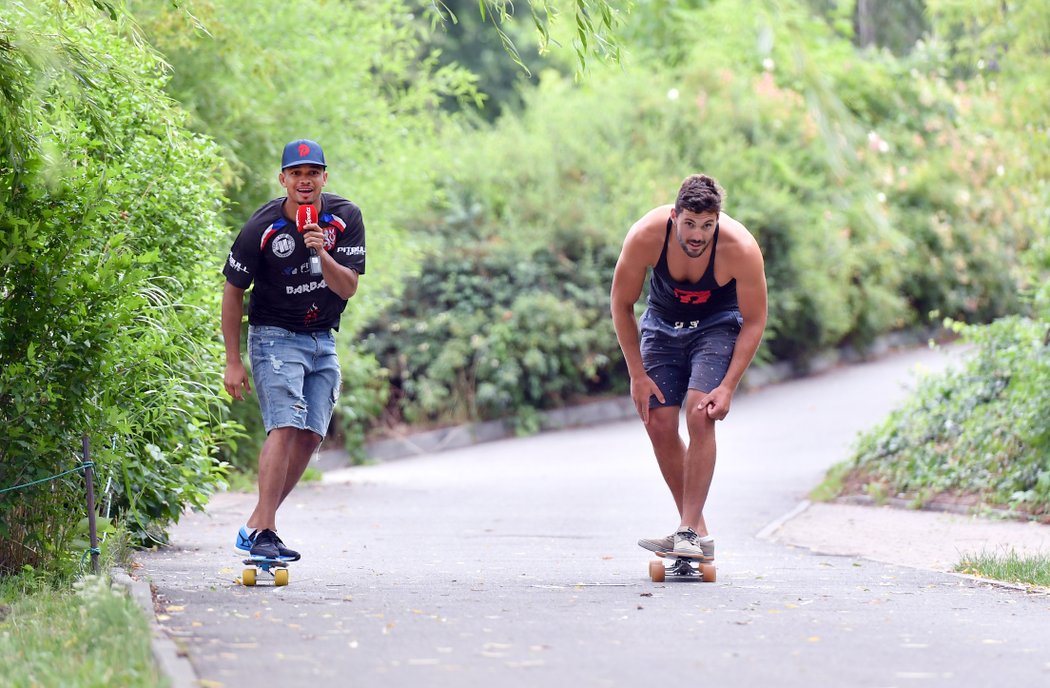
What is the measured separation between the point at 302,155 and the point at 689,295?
1.92 metres

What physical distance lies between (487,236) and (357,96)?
21.6 ft

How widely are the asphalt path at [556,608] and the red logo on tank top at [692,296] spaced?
1.33 meters

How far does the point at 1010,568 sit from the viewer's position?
7324 mm

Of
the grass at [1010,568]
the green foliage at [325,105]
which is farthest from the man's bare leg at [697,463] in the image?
the green foliage at [325,105]

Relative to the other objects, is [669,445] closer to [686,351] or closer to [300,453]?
[686,351]

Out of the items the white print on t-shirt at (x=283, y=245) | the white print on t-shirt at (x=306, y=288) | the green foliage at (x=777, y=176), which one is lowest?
the white print on t-shirt at (x=306, y=288)

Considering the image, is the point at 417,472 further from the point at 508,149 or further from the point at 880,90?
the point at 880,90

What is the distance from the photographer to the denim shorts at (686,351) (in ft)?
23.1

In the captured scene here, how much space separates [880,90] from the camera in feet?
85.5

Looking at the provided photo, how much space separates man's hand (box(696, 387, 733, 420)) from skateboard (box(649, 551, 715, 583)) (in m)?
0.66

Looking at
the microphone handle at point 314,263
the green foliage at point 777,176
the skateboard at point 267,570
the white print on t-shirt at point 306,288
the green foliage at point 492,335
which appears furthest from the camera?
the green foliage at point 777,176

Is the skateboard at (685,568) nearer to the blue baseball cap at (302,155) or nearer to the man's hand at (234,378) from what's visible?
the man's hand at (234,378)

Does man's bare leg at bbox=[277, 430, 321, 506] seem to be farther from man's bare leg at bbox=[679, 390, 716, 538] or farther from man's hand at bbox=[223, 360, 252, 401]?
man's bare leg at bbox=[679, 390, 716, 538]

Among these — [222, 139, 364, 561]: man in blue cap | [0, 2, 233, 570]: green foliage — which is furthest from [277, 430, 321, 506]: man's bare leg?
[0, 2, 233, 570]: green foliage
